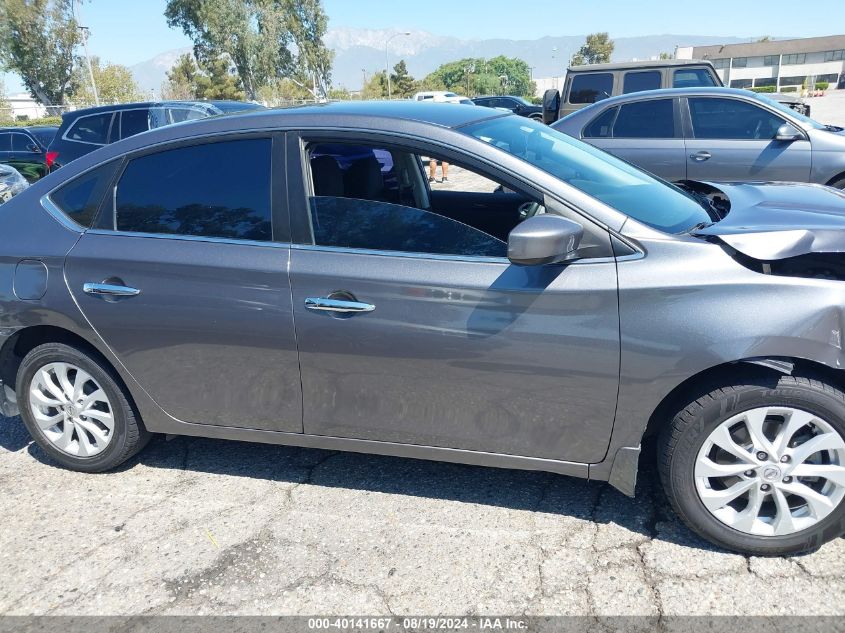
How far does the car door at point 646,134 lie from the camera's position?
7195mm

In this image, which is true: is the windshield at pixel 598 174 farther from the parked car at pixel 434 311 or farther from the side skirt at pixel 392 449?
the side skirt at pixel 392 449

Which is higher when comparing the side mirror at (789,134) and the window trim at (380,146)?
the window trim at (380,146)

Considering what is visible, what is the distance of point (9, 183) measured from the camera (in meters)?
7.44

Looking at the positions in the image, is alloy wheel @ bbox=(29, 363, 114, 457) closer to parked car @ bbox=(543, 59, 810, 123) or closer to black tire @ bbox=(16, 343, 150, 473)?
black tire @ bbox=(16, 343, 150, 473)

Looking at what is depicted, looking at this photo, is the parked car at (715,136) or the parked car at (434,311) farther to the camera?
the parked car at (715,136)

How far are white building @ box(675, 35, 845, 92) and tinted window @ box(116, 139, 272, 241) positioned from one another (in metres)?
93.2

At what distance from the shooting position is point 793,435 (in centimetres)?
247

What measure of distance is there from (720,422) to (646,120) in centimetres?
571

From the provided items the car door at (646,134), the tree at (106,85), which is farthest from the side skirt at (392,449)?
the tree at (106,85)

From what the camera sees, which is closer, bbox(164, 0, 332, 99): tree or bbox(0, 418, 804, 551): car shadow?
bbox(0, 418, 804, 551): car shadow

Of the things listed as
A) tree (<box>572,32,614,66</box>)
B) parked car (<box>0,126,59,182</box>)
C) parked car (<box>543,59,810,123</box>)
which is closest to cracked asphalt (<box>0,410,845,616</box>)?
parked car (<box>543,59,810,123</box>)

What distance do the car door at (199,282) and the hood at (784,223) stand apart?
179cm

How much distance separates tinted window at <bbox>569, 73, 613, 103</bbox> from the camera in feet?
38.0

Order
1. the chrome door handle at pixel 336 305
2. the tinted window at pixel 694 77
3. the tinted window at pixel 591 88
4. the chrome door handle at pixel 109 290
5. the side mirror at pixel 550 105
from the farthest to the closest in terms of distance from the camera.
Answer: the tinted window at pixel 591 88 → the tinted window at pixel 694 77 → the side mirror at pixel 550 105 → the chrome door handle at pixel 109 290 → the chrome door handle at pixel 336 305
